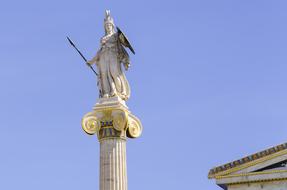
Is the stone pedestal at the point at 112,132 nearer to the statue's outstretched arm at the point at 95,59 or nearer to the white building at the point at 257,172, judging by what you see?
the statue's outstretched arm at the point at 95,59

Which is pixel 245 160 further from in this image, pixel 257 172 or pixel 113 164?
pixel 113 164

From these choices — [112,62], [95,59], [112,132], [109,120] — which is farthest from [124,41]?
[112,132]

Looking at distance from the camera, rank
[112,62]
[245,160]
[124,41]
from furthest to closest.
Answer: [245,160] < [124,41] < [112,62]

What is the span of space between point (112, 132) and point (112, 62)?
2.59 metres

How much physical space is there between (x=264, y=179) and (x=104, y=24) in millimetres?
12510

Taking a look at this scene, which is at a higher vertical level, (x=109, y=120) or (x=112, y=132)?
(x=109, y=120)

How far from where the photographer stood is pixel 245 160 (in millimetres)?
36250

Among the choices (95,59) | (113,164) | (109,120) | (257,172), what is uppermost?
(95,59)

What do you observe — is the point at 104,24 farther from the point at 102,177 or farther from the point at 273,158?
the point at 273,158

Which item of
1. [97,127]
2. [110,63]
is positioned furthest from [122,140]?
[110,63]

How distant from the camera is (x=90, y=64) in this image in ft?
88.3

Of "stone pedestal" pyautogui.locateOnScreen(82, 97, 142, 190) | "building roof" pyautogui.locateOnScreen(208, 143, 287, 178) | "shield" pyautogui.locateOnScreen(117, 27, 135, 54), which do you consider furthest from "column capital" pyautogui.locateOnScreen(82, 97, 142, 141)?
"building roof" pyautogui.locateOnScreen(208, 143, 287, 178)

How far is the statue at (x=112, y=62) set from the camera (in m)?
25.9

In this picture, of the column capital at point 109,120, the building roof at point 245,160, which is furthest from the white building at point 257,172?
the column capital at point 109,120
